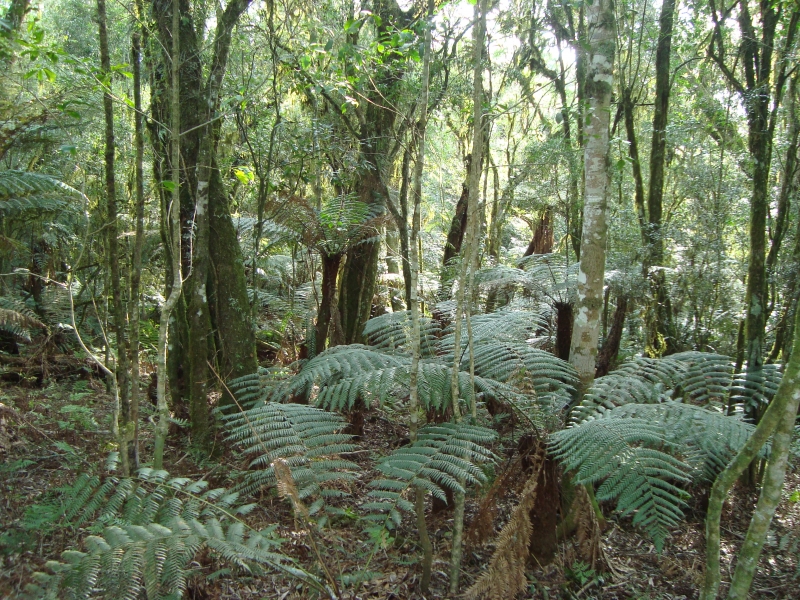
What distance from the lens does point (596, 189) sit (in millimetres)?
3771

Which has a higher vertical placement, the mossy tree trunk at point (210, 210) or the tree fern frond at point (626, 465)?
the mossy tree trunk at point (210, 210)

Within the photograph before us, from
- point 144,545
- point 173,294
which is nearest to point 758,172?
point 173,294

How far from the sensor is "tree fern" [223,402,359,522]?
8.01 ft

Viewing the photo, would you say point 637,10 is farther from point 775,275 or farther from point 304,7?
point 304,7

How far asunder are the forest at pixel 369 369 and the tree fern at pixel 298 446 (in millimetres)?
17

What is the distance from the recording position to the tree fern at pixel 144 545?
65.3 inches

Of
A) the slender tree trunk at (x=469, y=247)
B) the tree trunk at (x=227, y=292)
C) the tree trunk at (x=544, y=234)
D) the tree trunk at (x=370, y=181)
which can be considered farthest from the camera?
the tree trunk at (x=544, y=234)

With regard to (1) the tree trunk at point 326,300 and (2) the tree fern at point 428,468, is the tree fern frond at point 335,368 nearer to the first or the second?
(2) the tree fern at point 428,468

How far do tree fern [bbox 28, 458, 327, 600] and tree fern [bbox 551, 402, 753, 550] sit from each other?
129 cm

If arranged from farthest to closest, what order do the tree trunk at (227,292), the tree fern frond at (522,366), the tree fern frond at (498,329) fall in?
1. the tree trunk at (227,292)
2. the tree fern frond at (498,329)
3. the tree fern frond at (522,366)

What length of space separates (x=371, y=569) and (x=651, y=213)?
6436 mm

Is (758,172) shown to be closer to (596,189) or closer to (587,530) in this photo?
(596,189)

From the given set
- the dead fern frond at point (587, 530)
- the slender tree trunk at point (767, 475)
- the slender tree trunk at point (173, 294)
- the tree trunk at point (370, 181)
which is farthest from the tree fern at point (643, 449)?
the tree trunk at point (370, 181)

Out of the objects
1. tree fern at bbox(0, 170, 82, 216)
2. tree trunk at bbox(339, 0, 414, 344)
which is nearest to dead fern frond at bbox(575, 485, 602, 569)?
tree trunk at bbox(339, 0, 414, 344)
